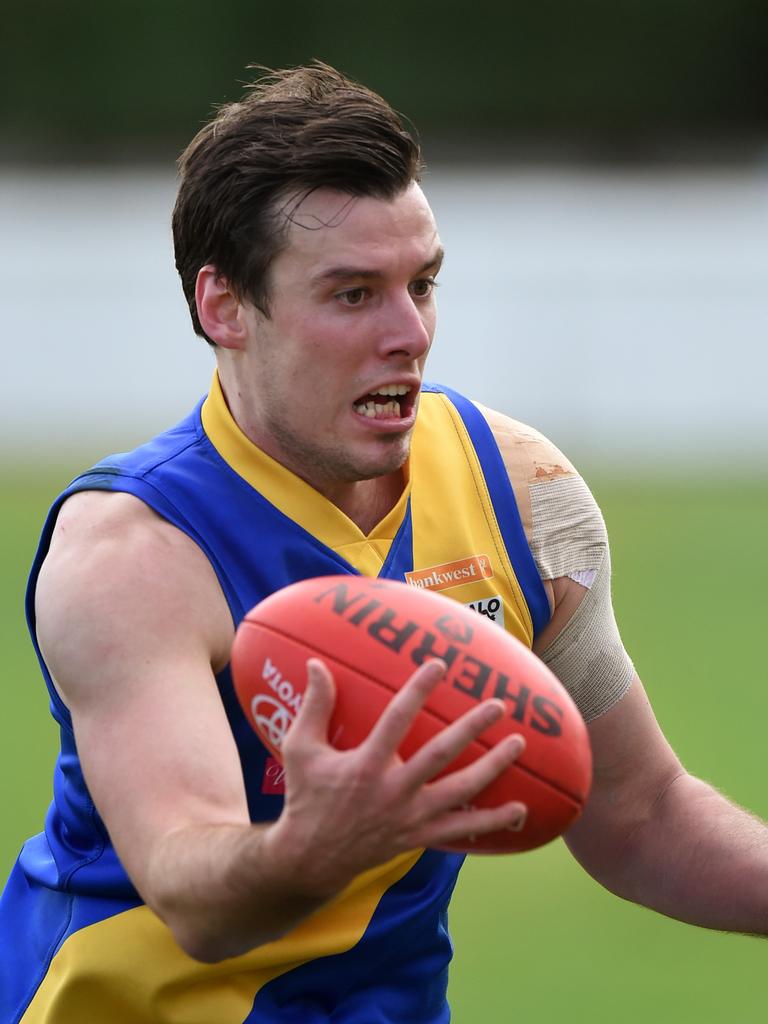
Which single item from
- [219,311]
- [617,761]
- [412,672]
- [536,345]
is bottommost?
[536,345]

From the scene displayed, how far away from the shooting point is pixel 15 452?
16.8 m

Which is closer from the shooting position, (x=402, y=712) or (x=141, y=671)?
(x=402, y=712)

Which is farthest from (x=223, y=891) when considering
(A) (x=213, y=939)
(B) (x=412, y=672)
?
(B) (x=412, y=672)

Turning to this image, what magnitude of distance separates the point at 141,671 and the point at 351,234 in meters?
0.83

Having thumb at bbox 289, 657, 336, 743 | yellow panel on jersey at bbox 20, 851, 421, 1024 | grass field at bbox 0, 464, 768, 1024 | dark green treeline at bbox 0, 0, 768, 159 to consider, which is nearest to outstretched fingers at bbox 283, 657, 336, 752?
thumb at bbox 289, 657, 336, 743

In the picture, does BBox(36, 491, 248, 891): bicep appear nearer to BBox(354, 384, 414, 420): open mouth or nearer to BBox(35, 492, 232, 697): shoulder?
BBox(35, 492, 232, 697): shoulder

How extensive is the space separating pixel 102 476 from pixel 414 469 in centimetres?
59

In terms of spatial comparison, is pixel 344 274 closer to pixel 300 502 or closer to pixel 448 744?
pixel 300 502

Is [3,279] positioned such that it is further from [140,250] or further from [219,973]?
[219,973]

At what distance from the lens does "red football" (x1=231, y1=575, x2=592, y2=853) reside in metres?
2.28

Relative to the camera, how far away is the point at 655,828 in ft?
10.6

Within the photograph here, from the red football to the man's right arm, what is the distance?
0.44 ft

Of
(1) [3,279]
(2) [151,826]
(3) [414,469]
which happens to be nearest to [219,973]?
(2) [151,826]

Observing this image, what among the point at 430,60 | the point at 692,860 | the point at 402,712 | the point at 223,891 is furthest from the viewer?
the point at 430,60
